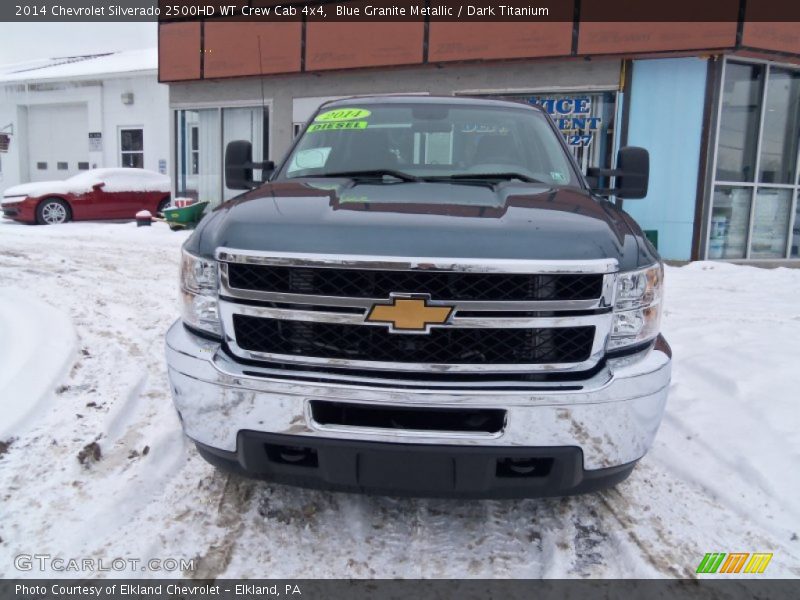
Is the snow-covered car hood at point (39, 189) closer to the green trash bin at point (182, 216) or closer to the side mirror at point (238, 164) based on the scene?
the green trash bin at point (182, 216)

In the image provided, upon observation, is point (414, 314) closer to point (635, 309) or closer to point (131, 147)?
point (635, 309)

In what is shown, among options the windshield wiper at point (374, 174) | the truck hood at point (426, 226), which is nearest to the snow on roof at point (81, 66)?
the windshield wiper at point (374, 174)

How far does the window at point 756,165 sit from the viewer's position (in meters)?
10.3

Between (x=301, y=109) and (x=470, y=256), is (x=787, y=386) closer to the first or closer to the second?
(x=470, y=256)

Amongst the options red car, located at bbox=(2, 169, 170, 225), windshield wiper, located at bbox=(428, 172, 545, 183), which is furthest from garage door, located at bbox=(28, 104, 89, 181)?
windshield wiper, located at bbox=(428, 172, 545, 183)

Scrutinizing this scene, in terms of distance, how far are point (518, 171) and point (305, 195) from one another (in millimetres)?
1219

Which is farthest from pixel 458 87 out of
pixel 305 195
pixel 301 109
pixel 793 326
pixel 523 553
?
pixel 523 553

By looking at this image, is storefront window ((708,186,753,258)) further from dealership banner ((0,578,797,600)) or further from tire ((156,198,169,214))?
tire ((156,198,169,214))

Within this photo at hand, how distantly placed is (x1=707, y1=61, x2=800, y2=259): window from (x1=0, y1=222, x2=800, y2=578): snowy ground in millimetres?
6743

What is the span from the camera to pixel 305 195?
2723mm

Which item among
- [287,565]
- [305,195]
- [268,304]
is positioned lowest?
[287,565]

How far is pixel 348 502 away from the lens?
2.78m

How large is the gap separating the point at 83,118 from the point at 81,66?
3.39 m

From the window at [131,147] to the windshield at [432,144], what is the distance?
21700 millimetres
